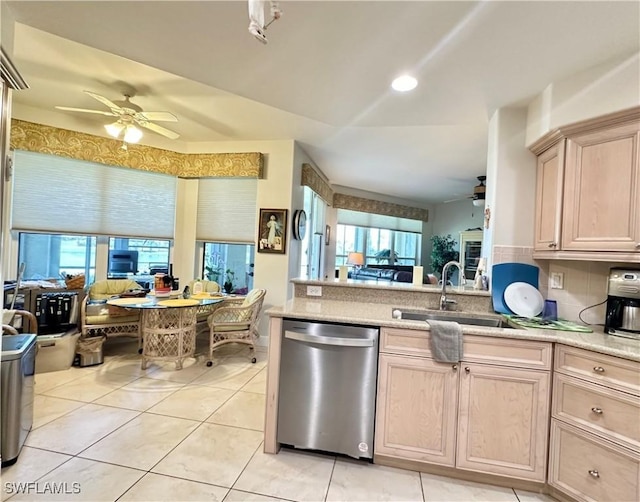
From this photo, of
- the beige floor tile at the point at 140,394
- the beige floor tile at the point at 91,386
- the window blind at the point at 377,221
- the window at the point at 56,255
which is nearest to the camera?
the beige floor tile at the point at 140,394

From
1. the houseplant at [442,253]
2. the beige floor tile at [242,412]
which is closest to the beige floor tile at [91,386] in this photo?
the beige floor tile at [242,412]

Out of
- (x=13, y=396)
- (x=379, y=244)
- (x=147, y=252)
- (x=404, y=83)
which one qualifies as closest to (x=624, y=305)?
(x=404, y=83)

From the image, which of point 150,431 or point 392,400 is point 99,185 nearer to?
point 150,431

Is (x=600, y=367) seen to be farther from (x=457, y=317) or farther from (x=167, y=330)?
(x=167, y=330)

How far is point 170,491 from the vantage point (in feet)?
5.71

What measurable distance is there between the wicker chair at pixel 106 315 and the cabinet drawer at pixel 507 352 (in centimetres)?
360

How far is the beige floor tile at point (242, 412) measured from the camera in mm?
2443

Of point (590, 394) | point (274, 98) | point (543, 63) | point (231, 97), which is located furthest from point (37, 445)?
Answer: point (543, 63)

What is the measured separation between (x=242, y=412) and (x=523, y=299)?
228 cm

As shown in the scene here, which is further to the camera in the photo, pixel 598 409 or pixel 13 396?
pixel 13 396

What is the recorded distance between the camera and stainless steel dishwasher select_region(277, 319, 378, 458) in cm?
199

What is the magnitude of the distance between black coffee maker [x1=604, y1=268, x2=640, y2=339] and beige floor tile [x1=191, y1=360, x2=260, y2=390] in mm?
2851

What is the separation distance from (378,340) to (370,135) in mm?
2821

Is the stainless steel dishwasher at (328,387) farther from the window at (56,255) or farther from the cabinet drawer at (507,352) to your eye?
the window at (56,255)
